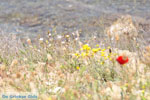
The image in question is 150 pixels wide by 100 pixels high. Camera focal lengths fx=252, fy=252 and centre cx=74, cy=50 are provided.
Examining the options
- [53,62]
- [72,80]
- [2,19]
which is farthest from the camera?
[2,19]

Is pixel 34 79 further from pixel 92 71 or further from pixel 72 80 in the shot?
pixel 92 71

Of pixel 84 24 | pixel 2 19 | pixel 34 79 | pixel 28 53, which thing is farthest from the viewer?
pixel 2 19

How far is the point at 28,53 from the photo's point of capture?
4.03 metres

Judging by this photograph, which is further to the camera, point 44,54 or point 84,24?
point 84,24

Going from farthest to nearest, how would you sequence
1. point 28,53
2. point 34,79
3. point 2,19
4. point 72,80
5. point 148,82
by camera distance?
1. point 2,19
2. point 28,53
3. point 34,79
4. point 72,80
5. point 148,82

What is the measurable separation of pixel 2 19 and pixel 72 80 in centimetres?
852

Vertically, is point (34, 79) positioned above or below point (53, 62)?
above

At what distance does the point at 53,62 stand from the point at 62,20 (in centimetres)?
539

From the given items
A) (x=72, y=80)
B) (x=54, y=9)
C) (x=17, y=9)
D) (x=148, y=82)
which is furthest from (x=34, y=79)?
(x=17, y=9)

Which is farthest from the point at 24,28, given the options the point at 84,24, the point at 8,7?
the point at 8,7

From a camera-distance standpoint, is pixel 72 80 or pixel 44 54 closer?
pixel 72 80

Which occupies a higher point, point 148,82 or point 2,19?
point 148,82

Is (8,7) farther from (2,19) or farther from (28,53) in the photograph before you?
(28,53)

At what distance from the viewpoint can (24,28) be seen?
8.60 meters
